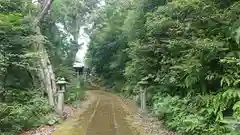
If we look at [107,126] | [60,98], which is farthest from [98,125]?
[60,98]

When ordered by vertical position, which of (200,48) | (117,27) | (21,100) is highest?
(117,27)

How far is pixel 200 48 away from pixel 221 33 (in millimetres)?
729

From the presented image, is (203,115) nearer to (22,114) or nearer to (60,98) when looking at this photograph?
(22,114)

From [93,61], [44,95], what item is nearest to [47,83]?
[44,95]

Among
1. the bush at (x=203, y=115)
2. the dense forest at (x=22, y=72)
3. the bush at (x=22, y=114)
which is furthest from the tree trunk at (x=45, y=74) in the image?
the bush at (x=203, y=115)

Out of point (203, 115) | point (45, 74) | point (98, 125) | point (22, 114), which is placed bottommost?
point (98, 125)

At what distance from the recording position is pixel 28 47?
10.0m

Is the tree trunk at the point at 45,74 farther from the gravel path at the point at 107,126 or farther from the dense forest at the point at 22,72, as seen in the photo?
the gravel path at the point at 107,126

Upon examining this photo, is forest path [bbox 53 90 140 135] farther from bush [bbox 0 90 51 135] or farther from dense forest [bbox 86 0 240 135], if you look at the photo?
dense forest [bbox 86 0 240 135]

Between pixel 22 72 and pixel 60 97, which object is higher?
pixel 22 72

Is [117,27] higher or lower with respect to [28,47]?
higher

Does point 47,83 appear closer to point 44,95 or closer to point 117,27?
point 44,95

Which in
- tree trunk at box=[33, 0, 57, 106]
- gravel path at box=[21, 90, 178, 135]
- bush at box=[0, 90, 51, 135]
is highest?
tree trunk at box=[33, 0, 57, 106]

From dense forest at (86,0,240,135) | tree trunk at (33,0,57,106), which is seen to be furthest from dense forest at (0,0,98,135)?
dense forest at (86,0,240,135)
